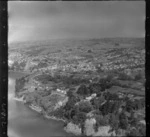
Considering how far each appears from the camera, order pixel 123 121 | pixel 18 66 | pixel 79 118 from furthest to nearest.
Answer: pixel 18 66, pixel 79 118, pixel 123 121

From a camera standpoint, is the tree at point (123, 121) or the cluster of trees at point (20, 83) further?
the cluster of trees at point (20, 83)

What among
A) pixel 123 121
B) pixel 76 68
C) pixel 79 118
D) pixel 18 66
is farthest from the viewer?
pixel 18 66

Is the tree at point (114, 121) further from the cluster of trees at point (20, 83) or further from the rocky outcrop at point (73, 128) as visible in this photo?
the cluster of trees at point (20, 83)

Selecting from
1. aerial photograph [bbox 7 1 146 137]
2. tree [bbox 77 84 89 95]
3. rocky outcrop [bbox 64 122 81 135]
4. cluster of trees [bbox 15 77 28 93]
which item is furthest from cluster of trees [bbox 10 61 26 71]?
rocky outcrop [bbox 64 122 81 135]

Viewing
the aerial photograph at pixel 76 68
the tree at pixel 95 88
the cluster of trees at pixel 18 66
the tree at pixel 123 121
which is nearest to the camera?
the tree at pixel 123 121

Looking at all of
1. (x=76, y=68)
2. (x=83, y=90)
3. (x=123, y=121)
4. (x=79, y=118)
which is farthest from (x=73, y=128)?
(x=76, y=68)

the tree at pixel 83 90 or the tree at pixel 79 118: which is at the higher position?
the tree at pixel 83 90

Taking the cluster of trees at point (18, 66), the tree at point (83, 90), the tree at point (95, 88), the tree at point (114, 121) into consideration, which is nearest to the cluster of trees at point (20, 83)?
the cluster of trees at point (18, 66)

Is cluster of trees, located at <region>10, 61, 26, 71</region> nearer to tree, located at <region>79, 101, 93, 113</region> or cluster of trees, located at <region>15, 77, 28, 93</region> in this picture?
cluster of trees, located at <region>15, 77, 28, 93</region>

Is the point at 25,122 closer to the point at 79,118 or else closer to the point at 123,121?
the point at 79,118

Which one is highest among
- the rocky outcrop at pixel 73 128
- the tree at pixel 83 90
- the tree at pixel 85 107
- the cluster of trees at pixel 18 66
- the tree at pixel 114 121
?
the cluster of trees at pixel 18 66
